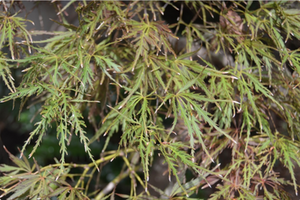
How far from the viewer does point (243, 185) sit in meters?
0.57

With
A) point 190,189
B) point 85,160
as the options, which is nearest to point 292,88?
point 190,189

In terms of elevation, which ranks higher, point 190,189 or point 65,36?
point 65,36

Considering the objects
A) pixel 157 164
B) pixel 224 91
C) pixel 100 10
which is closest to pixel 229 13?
pixel 224 91

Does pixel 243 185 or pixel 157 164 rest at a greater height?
pixel 243 185

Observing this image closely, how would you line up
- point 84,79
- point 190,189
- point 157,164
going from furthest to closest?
point 157,164
point 190,189
point 84,79

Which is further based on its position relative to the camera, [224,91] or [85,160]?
[85,160]

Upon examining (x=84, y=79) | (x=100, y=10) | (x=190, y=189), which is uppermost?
(x=100, y=10)

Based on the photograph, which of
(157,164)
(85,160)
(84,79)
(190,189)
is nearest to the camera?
(84,79)

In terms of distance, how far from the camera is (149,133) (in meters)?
0.52

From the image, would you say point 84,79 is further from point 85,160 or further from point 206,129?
point 85,160

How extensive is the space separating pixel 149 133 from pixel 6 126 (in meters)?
0.76

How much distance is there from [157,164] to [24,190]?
0.49m

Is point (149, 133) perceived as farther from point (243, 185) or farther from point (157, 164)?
point (157, 164)

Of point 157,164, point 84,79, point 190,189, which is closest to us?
point 84,79
